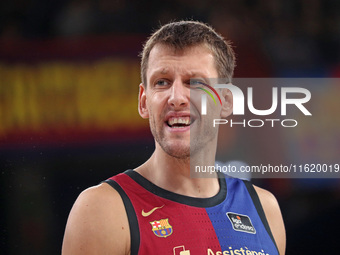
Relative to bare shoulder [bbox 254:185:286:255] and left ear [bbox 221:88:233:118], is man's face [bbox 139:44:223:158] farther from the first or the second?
bare shoulder [bbox 254:185:286:255]

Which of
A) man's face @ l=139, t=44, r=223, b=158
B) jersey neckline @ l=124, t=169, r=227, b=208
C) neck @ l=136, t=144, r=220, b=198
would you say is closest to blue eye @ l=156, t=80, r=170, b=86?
man's face @ l=139, t=44, r=223, b=158

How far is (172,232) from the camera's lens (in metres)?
2.14

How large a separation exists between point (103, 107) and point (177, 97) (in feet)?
7.38

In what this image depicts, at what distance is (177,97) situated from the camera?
218 centimetres

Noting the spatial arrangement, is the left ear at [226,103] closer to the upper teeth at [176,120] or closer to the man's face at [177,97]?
the man's face at [177,97]

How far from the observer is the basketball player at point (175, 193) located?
205 centimetres

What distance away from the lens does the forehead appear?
224 centimetres

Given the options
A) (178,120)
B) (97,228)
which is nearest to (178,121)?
(178,120)

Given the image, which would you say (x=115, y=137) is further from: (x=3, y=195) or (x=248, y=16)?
(x=248, y=16)

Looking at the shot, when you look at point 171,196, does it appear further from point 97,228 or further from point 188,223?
point 97,228

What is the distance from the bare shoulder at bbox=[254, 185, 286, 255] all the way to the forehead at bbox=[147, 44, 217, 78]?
81 centimetres

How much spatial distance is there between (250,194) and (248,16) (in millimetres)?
2778
